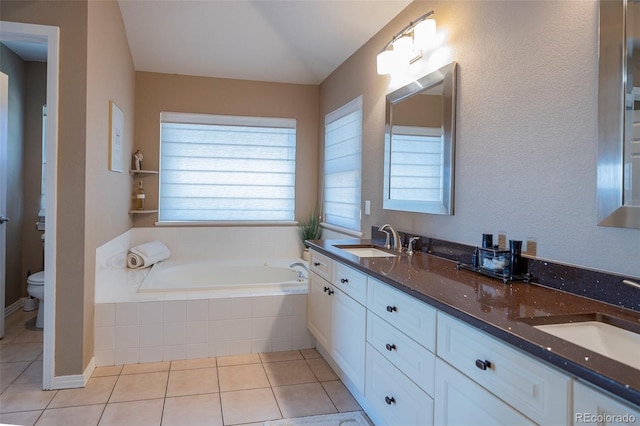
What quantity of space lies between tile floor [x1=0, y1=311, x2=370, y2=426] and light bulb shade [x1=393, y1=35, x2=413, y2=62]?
2049 millimetres

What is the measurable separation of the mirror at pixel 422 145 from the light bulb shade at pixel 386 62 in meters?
0.15

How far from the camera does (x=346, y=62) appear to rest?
3.74 metres

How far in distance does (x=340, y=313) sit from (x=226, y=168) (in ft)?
8.22

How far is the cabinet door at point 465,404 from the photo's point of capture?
1108mm

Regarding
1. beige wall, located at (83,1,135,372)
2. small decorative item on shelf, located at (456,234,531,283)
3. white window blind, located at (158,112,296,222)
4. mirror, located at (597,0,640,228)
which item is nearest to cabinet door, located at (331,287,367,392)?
small decorative item on shelf, located at (456,234,531,283)

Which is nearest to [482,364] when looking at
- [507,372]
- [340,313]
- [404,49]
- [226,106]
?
[507,372]

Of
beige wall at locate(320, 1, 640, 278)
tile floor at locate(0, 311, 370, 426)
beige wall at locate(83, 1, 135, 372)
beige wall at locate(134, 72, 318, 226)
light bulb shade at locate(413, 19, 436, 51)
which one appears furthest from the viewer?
beige wall at locate(134, 72, 318, 226)

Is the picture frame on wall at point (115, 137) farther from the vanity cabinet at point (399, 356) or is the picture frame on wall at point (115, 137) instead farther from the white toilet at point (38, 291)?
the vanity cabinet at point (399, 356)

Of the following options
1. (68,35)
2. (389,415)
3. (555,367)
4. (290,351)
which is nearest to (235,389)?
(290,351)

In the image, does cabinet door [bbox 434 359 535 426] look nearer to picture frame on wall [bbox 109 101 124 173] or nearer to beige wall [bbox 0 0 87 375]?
beige wall [bbox 0 0 87 375]

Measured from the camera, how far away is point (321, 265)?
2.75m

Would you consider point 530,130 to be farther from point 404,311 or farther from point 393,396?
point 393,396

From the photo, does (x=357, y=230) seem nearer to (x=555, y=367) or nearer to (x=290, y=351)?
(x=290, y=351)

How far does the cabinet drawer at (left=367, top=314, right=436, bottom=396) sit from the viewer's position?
149 cm
